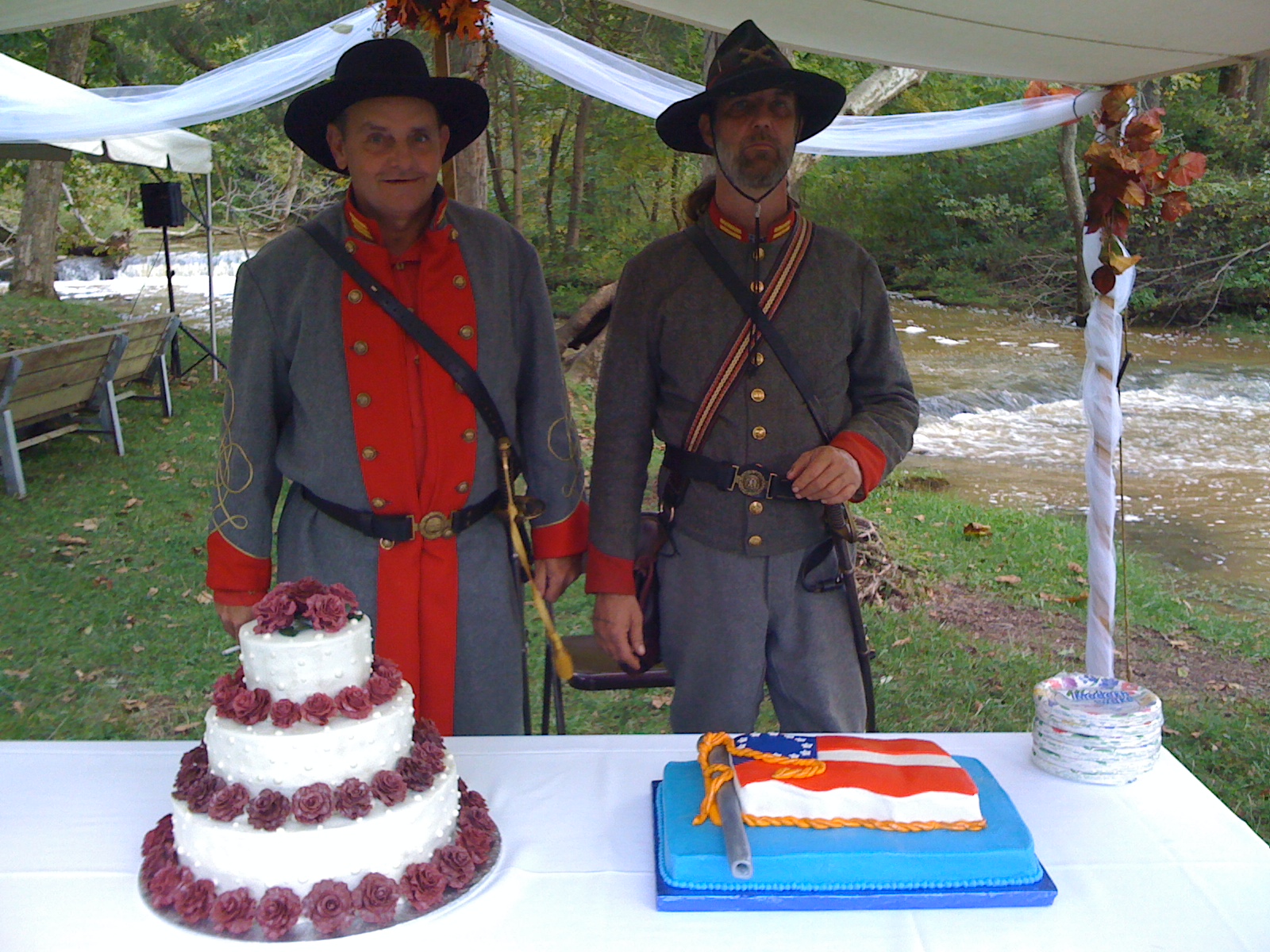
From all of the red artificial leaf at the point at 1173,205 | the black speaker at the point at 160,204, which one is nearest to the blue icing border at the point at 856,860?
the red artificial leaf at the point at 1173,205

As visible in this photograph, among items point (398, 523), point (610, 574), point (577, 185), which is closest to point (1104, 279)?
point (610, 574)

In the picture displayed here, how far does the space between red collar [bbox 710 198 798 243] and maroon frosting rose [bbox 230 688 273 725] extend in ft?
4.76

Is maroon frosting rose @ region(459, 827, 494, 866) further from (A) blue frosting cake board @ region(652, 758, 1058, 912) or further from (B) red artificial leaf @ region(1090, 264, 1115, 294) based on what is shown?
(B) red artificial leaf @ region(1090, 264, 1115, 294)

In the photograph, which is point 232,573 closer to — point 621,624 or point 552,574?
point 552,574

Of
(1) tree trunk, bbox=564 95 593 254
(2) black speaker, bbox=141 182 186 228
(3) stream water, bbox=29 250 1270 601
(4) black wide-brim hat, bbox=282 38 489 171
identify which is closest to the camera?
(4) black wide-brim hat, bbox=282 38 489 171

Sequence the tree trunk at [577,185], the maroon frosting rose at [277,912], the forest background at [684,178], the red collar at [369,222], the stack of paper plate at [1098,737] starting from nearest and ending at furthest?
the maroon frosting rose at [277,912]
the stack of paper plate at [1098,737]
the red collar at [369,222]
the forest background at [684,178]
the tree trunk at [577,185]

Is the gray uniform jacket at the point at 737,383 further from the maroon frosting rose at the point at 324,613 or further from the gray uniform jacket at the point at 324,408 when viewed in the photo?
the maroon frosting rose at the point at 324,613

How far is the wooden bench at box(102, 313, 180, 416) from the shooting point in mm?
8664

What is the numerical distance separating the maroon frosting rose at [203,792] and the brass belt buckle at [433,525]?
85cm

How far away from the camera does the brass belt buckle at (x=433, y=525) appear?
2238 mm

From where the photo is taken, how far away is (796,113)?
2.40 metres

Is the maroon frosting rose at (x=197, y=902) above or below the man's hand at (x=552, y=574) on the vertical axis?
below

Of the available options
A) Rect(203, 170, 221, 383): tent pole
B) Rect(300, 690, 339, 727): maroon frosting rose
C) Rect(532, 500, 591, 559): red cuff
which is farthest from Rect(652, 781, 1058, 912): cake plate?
Rect(203, 170, 221, 383): tent pole

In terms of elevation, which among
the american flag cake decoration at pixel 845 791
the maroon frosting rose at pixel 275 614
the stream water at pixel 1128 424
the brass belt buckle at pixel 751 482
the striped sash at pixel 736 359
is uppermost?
the striped sash at pixel 736 359
